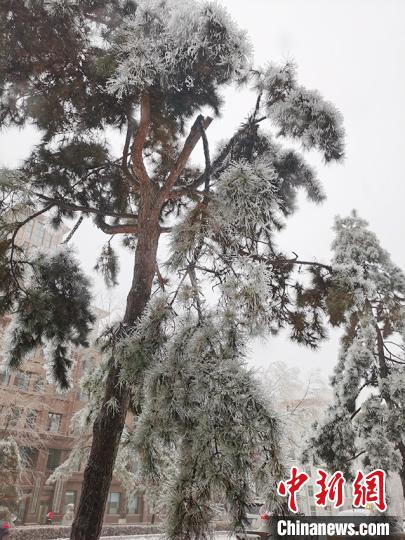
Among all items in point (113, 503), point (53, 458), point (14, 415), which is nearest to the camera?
point (14, 415)

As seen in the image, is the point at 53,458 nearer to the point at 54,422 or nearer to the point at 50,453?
the point at 50,453

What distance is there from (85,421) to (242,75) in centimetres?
422

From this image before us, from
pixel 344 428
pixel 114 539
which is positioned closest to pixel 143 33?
pixel 344 428

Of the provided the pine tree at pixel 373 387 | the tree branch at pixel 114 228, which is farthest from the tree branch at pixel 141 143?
the pine tree at pixel 373 387

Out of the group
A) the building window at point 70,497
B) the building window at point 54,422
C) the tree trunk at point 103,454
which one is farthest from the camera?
the building window at point 54,422

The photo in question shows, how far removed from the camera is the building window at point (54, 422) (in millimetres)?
21281

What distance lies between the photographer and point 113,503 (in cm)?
2150

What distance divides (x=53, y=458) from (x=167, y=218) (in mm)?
18806

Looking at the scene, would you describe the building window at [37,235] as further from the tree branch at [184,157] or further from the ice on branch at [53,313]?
the tree branch at [184,157]

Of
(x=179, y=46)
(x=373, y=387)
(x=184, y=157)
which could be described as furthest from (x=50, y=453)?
(x=179, y=46)

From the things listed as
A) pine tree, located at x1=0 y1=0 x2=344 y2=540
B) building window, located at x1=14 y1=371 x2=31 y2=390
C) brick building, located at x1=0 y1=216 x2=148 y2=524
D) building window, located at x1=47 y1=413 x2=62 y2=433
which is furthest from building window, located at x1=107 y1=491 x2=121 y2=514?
pine tree, located at x1=0 y1=0 x2=344 y2=540

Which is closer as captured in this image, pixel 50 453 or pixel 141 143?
pixel 141 143

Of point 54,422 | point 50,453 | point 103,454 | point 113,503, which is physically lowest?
point 113,503

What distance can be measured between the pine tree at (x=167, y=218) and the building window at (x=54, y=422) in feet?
58.6
